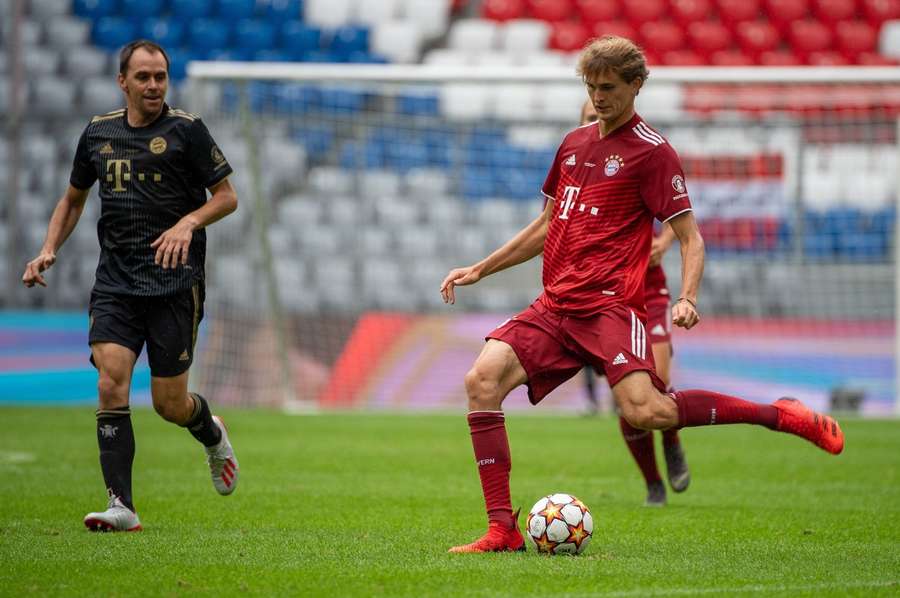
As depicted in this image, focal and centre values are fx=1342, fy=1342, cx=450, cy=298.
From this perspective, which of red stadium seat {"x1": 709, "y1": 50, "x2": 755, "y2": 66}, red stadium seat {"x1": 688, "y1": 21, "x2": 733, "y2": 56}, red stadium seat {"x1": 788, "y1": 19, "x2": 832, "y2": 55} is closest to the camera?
red stadium seat {"x1": 709, "y1": 50, "x2": 755, "y2": 66}

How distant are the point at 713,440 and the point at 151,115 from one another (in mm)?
7792

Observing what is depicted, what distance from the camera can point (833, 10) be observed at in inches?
891

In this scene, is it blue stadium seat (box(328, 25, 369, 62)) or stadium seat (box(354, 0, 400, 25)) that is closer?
blue stadium seat (box(328, 25, 369, 62))

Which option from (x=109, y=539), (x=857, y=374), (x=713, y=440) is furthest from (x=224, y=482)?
(x=857, y=374)

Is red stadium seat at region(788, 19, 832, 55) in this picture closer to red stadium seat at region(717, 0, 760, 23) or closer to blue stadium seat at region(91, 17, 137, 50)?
red stadium seat at region(717, 0, 760, 23)

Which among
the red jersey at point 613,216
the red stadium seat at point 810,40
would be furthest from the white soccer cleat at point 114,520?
the red stadium seat at point 810,40

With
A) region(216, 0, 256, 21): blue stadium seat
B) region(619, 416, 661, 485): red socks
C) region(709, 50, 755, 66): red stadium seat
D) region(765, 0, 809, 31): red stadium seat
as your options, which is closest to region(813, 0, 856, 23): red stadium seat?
region(765, 0, 809, 31): red stadium seat

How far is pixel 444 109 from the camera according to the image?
61.3 ft

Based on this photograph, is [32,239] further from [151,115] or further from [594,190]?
[594,190]

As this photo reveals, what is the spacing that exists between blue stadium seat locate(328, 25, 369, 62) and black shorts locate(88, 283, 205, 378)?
15.6 m

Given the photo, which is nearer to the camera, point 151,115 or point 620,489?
point 151,115

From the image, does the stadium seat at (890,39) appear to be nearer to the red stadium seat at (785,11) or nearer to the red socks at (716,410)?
the red stadium seat at (785,11)

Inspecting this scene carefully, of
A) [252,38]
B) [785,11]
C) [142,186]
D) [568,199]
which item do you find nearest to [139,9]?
[252,38]

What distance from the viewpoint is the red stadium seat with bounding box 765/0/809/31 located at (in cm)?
2256
